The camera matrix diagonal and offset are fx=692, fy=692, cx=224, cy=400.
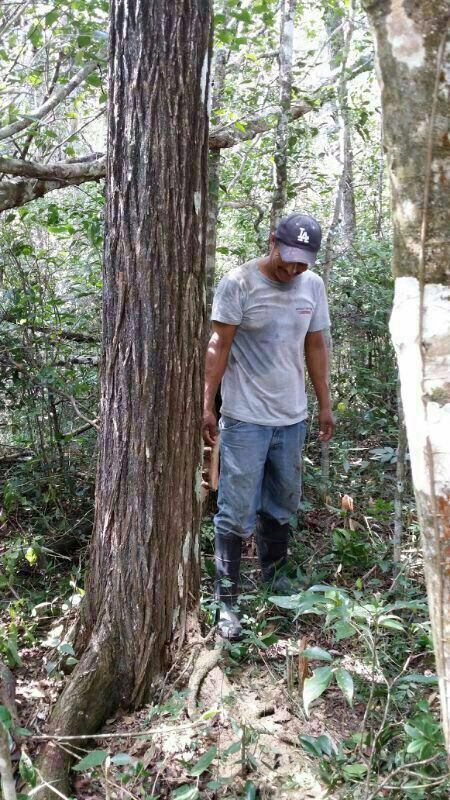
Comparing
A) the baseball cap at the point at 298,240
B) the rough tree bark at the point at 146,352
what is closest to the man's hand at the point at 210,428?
the rough tree bark at the point at 146,352

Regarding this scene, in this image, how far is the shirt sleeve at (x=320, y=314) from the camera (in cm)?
377

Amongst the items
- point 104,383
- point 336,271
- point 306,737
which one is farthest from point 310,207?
point 306,737

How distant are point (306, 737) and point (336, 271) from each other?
16.4ft

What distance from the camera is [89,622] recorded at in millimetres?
2863

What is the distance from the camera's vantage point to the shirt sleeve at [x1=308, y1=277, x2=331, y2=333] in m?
3.77

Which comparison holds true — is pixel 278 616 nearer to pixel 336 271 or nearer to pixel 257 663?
pixel 257 663

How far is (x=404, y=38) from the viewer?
1.35 metres

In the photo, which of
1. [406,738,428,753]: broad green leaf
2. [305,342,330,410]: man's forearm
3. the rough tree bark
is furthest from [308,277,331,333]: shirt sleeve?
[406,738,428,753]: broad green leaf

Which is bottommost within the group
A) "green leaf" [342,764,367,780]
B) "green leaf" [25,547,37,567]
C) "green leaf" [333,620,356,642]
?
"green leaf" [342,764,367,780]

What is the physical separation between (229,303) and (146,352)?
84 cm

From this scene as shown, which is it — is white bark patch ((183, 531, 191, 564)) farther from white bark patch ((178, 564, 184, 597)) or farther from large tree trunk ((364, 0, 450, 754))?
large tree trunk ((364, 0, 450, 754))

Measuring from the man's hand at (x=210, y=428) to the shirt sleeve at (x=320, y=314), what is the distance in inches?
30.0

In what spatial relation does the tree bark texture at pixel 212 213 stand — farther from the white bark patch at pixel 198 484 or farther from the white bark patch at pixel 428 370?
the white bark patch at pixel 428 370

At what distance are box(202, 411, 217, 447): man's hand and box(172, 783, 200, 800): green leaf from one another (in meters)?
1.74
